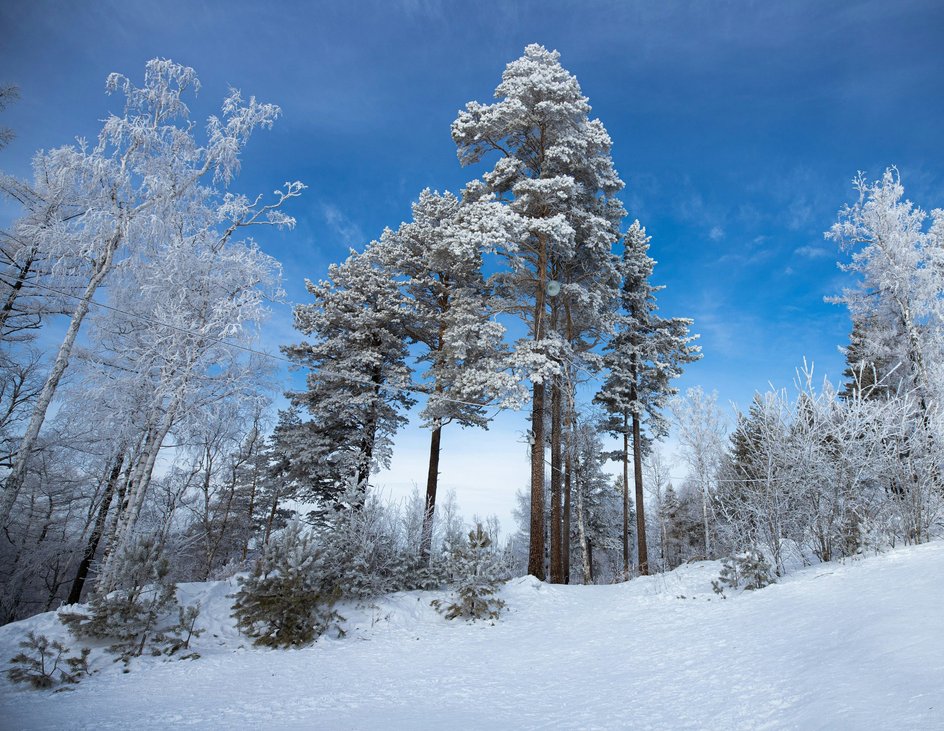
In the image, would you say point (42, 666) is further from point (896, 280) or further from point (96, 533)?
point (896, 280)

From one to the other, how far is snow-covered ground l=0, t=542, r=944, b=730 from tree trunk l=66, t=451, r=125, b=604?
352 inches

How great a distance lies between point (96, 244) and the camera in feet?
34.8

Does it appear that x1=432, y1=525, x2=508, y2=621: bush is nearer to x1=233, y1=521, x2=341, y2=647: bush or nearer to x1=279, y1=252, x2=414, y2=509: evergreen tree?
x1=233, y1=521, x2=341, y2=647: bush

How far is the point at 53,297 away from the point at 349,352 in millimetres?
8506

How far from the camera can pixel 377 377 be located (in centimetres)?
1720

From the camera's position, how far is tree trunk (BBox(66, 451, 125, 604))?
15258mm

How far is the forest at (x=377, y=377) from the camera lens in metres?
8.93

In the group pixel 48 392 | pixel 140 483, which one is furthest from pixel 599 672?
pixel 48 392

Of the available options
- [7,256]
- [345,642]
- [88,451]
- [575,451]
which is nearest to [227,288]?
[7,256]

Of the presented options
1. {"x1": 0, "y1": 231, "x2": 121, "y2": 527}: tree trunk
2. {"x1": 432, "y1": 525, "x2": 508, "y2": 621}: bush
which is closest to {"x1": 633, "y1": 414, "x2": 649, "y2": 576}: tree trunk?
{"x1": 432, "y1": 525, "x2": 508, "y2": 621}: bush

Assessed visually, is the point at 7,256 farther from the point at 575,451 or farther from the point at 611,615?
the point at 575,451

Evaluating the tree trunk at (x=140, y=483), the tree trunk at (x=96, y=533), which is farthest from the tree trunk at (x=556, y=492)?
the tree trunk at (x=96, y=533)

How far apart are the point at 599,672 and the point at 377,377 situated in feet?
42.5

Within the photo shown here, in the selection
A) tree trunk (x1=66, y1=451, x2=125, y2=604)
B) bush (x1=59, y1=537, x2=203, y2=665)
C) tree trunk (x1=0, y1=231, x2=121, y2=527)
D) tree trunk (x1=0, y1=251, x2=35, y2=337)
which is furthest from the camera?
tree trunk (x1=66, y1=451, x2=125, y2=604)
